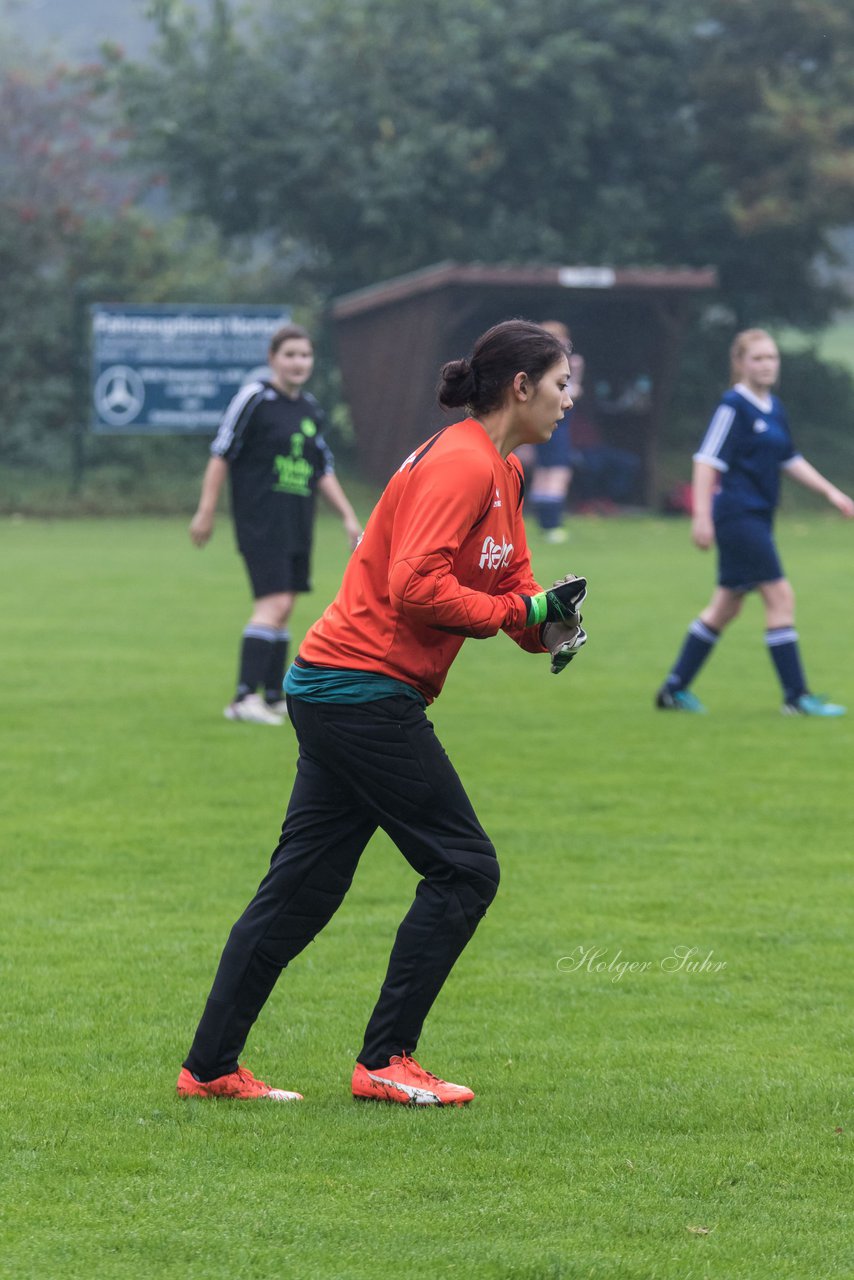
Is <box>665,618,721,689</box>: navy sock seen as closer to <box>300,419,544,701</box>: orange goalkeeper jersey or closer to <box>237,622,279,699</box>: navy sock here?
<box>237,622,279,699</box>: navy sock

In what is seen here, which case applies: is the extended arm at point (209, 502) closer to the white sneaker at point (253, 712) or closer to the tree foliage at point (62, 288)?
the white sneaker at point (253, 712)

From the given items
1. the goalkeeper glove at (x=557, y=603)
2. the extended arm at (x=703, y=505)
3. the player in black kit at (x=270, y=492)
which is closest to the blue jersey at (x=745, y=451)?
the extended arm at (x=703, y=505)

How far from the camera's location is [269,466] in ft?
34.1

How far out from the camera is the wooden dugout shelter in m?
30.0

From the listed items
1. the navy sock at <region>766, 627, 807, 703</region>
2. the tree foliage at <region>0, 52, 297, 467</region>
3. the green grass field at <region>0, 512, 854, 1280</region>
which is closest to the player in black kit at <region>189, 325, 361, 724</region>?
the green grass field at <region>0, 512, 854, 1280</region>

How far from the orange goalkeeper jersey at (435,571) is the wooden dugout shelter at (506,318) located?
984 inches

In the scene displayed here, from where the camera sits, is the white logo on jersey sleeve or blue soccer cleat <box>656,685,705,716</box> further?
blue soccer cleat <box>656,685,705,716</box>

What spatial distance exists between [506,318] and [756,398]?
752 inches

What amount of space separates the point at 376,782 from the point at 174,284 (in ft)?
98.4

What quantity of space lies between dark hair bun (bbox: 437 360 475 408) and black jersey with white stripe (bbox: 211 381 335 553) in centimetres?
596

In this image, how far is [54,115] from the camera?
5516cm

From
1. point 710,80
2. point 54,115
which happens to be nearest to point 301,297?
point 710,80

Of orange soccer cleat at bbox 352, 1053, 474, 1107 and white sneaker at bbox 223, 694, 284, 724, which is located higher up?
orange soccer cleat at bbox 352, 1053, 474, 1107

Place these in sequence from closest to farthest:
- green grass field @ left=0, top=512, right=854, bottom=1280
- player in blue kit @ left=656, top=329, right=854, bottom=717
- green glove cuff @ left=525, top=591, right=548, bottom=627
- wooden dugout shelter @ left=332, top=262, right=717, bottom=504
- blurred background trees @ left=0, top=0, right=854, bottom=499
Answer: green grass field @ left=0, top=512, right=854, bottom=1280 → green glove cuff @ left=525, top=591, right=548, bottom=627 → player in blue kit @ left=656, top=329, right=854, bottom=717 → wooden dugout shelter @ left=332, top=262, right=717, bottom=504 → blurred background trees @ left=0, top=0, right=854, bottom=499
